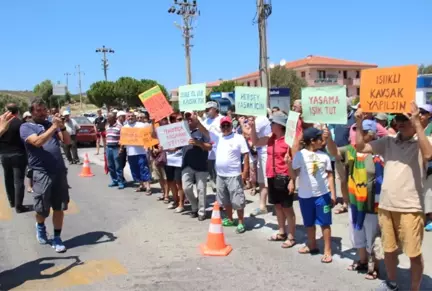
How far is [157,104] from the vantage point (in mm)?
8141

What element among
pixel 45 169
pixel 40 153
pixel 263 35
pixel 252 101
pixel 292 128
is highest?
pixel 263 35

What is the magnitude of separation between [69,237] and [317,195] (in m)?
3.85

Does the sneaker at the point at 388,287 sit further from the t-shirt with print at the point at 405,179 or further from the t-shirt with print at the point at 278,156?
the t-shirt with print at the point at 278,156

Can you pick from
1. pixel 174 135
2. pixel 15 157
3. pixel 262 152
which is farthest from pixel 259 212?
pixel 15 157

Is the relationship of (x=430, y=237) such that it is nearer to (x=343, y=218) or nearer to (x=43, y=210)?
(x=343, y=218)

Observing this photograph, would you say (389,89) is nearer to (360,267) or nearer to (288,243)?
(360,267)

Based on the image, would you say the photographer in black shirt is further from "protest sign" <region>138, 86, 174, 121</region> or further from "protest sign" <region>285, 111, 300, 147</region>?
"protest sign" <region>285, 111, 300, 147</region>

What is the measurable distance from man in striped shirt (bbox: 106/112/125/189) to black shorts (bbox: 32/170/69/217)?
4430 millimetres

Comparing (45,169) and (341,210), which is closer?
(45,169)

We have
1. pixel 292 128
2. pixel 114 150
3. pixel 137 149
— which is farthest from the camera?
pixel 114 150

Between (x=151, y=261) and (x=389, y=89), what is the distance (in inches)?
135

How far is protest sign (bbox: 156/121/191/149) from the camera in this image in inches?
Answer: 292

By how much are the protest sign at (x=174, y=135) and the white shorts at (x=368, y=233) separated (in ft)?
11.2

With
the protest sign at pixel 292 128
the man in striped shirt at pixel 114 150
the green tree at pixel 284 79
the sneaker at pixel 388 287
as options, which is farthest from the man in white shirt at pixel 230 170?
the green tree at pixel 284 79
